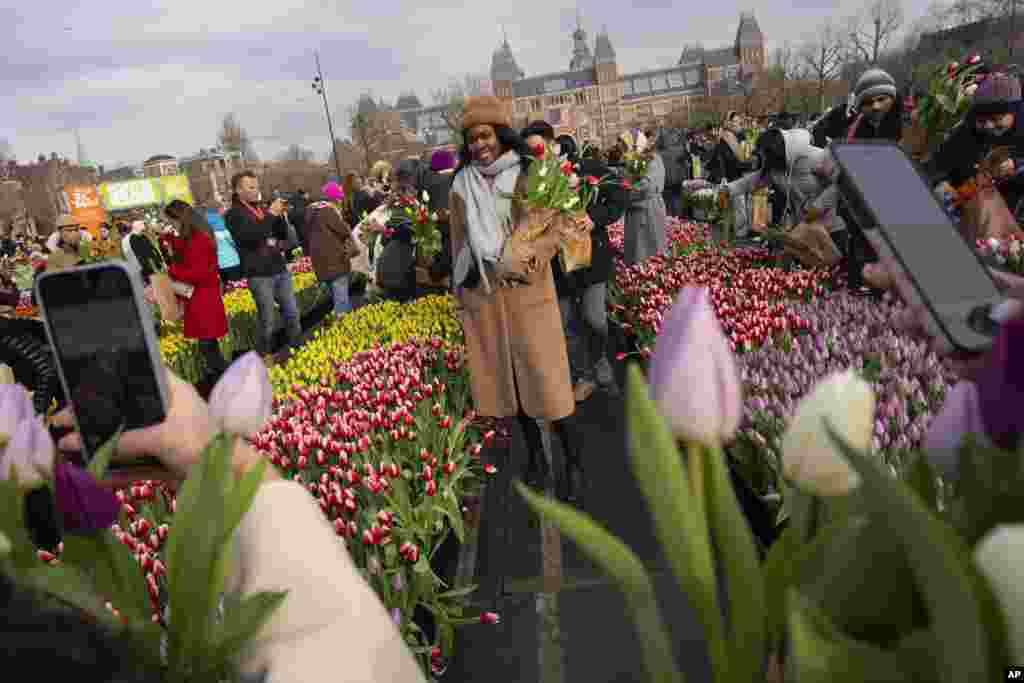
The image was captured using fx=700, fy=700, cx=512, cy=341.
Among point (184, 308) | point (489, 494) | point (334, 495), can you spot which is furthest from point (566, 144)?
point (334, 495)

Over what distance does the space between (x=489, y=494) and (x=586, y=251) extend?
1.58m

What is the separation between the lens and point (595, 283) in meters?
5.32

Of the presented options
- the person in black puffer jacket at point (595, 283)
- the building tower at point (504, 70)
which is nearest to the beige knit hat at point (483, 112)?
the person in black puffer jacket at point (595, 283)

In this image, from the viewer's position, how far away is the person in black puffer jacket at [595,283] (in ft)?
16.3

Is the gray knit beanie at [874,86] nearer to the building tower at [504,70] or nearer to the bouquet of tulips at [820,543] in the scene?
the bouquet of tulips at [820,543]

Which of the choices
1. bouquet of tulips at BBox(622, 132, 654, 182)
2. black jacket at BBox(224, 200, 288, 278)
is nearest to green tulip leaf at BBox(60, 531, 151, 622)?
black jacket at BBox(224, 200, 288, 278)

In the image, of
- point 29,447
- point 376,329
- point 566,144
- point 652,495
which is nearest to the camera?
point 652,495

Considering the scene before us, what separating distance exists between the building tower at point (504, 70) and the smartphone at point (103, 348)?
379ft

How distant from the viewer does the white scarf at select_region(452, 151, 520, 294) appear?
11.7ft

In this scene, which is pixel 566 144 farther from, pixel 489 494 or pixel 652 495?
pixel 652 495

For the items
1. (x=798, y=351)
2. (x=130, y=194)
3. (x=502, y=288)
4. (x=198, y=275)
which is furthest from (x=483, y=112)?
(x=130, y=194)

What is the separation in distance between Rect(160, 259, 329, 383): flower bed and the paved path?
4.66 meters

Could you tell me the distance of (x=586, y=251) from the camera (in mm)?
4242

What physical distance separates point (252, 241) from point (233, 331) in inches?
64.7
